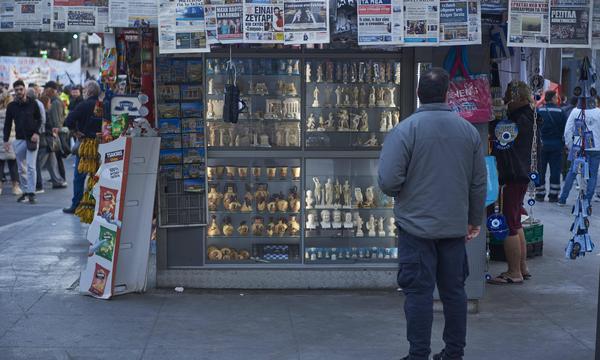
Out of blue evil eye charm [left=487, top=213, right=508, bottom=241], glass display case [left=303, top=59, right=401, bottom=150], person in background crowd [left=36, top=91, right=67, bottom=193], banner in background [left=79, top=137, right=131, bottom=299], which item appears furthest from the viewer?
person in background crowd [left=36, top=91, right=67, bottom=193]

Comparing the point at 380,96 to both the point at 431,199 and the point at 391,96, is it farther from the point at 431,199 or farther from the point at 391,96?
the point at 431,199

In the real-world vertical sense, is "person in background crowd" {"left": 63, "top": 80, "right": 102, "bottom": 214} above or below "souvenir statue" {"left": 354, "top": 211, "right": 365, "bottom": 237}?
above

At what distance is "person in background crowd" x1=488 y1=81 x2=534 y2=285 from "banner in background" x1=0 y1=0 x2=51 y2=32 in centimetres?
435

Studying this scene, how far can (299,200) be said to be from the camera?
27.0ft

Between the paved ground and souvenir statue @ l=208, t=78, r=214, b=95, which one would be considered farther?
souvenir statue @ l=208, t=78, r=214, b=95

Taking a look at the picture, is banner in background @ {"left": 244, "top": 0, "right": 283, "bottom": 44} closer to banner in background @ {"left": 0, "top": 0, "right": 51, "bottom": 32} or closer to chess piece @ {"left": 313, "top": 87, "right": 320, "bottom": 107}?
chess piece @ {"left": 313, "top": 87, "right": 320, "bottom": 107}

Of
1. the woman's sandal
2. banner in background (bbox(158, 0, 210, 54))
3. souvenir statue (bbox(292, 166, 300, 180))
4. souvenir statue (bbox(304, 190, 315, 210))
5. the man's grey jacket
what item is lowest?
the woman's sandal

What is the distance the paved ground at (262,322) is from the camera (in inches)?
240

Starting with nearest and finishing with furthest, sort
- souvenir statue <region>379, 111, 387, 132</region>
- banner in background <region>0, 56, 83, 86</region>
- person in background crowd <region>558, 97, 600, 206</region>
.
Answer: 1. souvenir statue <region>379, 111, 387, 132</region>
2. person in background crowd <region>558, 97, 600, 206</region>
3. banner in background <region>0, 56, 83, 86</region>

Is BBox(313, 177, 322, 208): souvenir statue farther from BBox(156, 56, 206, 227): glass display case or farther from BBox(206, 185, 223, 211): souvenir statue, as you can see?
BBox(156, 56, 206, 227): glass display case

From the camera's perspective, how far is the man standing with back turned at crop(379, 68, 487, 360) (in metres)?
5.23

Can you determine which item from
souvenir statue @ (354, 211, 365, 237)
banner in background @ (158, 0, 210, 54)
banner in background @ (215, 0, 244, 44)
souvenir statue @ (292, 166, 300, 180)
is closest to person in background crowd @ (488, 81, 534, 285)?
souvenir statue @ (354, 211, 365, 237)

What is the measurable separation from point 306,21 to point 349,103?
171cm

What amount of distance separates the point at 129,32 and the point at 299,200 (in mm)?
2236
